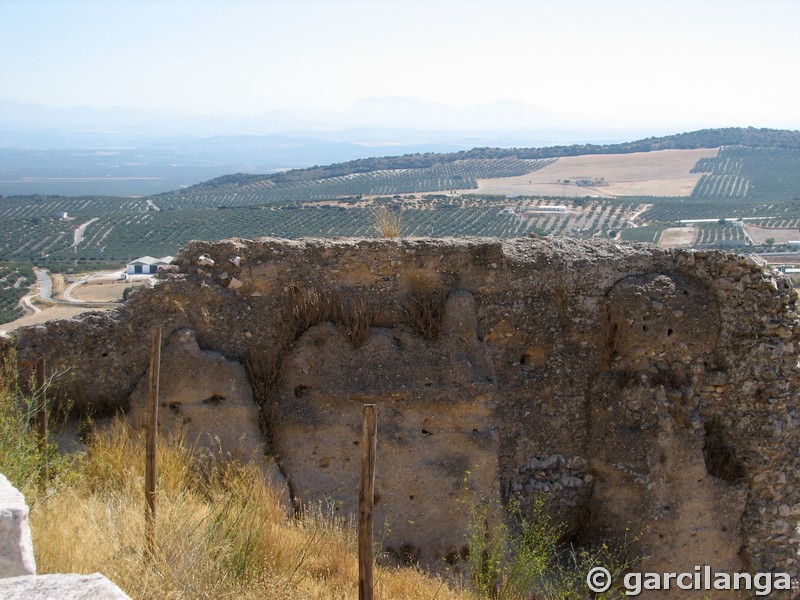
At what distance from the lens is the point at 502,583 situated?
226 inches

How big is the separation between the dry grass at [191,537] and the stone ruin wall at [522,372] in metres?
1.01

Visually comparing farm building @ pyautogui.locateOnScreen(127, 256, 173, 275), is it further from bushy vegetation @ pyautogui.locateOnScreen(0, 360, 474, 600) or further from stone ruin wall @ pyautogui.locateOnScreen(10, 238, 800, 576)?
bushy vegetation @ pyautogui.locateOnScreen(0, 360, 474, 600)

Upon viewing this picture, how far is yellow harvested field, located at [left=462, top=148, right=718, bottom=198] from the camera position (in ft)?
215

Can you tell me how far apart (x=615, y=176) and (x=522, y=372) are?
7247 centimetres

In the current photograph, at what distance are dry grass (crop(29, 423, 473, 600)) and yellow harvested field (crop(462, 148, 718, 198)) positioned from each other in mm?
56259

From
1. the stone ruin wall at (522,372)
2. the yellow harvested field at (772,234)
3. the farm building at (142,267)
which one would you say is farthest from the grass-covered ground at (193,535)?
the yellow harvested field at (772,234)

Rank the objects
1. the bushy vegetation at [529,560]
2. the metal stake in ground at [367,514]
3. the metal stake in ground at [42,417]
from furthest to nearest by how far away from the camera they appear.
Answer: the metal stake in ground at [42,417] < the bushy vegetation at [529,560] < the metal stake in ground at [367,514]

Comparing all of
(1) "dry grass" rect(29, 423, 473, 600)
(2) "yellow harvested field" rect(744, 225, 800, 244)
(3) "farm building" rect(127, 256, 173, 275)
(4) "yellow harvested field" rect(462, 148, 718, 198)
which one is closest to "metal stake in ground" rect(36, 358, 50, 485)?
(1) "dry grass" rect(29, 423, 473, 600)

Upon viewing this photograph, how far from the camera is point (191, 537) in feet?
15.9

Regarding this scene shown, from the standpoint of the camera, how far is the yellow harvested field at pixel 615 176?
6556 cm

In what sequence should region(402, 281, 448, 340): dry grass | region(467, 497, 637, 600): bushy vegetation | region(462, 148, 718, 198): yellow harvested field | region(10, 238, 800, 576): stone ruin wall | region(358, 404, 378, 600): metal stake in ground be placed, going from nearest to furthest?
1. region(358, 404, 378, 600): metal stake in ground
2. region(467, 497, 637, 600): bushy vegetation
3. region(10, 238, 800, 576): stone ruin wall
4. region(402, 281, 448, 340): dry grass
5. region(462, 148, 718, 198): yellow harvested field

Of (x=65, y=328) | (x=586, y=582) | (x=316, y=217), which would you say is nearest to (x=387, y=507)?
(x=586, y=582)

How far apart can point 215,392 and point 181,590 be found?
2758mm

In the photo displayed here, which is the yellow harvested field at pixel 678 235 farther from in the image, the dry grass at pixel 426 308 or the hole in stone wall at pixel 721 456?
the dry grass at pixel 426 308
